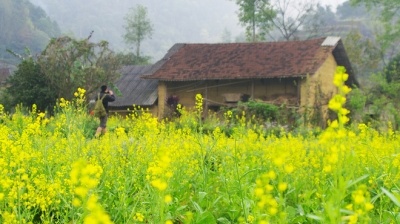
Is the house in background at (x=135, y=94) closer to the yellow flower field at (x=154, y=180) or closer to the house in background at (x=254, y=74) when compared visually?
the house in background at (x=254, y=74)

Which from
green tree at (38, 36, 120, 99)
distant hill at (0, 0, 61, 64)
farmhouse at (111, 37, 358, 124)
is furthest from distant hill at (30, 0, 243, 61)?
green tree at (38, 36, 120, 99)

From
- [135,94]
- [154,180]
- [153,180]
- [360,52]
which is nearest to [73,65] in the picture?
[135,94]

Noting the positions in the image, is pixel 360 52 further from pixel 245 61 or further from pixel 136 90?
pixel 136 90

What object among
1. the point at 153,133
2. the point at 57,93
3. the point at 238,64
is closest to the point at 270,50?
the point at 238,64

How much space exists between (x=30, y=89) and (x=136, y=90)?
6547 millimetres

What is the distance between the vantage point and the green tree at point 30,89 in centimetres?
2077

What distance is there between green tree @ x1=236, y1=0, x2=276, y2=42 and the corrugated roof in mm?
12606

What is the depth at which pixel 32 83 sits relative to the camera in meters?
21.2

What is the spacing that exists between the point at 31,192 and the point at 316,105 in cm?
1801

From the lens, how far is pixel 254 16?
38.9m

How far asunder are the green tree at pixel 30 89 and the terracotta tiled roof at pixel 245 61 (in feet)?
15.9

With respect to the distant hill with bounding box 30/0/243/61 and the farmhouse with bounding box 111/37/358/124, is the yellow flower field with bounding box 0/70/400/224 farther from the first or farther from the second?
the distant hill with bounding box 30/0/243/61

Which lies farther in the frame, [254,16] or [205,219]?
[254,16]

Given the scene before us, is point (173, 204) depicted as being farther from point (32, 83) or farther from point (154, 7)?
point (154, 7)
